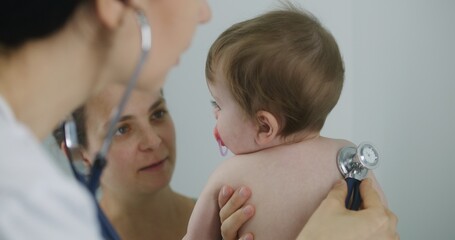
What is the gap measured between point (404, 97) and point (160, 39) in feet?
4.55

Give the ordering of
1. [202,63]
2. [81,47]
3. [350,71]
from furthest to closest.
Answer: [350,71] < [202,63] < [81,47]

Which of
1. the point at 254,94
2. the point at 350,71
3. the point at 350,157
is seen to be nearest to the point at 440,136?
the point at 350,71

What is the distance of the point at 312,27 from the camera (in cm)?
117

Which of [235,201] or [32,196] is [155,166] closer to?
[235,201]

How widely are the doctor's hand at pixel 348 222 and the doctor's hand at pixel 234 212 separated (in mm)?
167

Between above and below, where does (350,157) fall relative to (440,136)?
above

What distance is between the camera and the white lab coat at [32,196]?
1.51 ft

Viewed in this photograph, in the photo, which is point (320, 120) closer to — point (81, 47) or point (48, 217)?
point (81, 47)

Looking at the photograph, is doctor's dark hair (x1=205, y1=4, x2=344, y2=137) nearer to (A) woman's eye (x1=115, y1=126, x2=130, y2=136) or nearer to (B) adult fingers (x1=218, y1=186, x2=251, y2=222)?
(B) adult fingers (x1=218, y1=186, x2=251, y2=222)

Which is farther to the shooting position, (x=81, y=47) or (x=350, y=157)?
(x=350, y=157)

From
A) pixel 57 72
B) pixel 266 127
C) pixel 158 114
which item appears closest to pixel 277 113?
pixel 266 127

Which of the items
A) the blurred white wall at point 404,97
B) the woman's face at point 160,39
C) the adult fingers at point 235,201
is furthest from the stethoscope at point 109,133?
the blurred white wall at point 404,97

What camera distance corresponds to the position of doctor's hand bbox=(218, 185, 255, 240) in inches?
43.6

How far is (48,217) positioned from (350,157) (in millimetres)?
808
